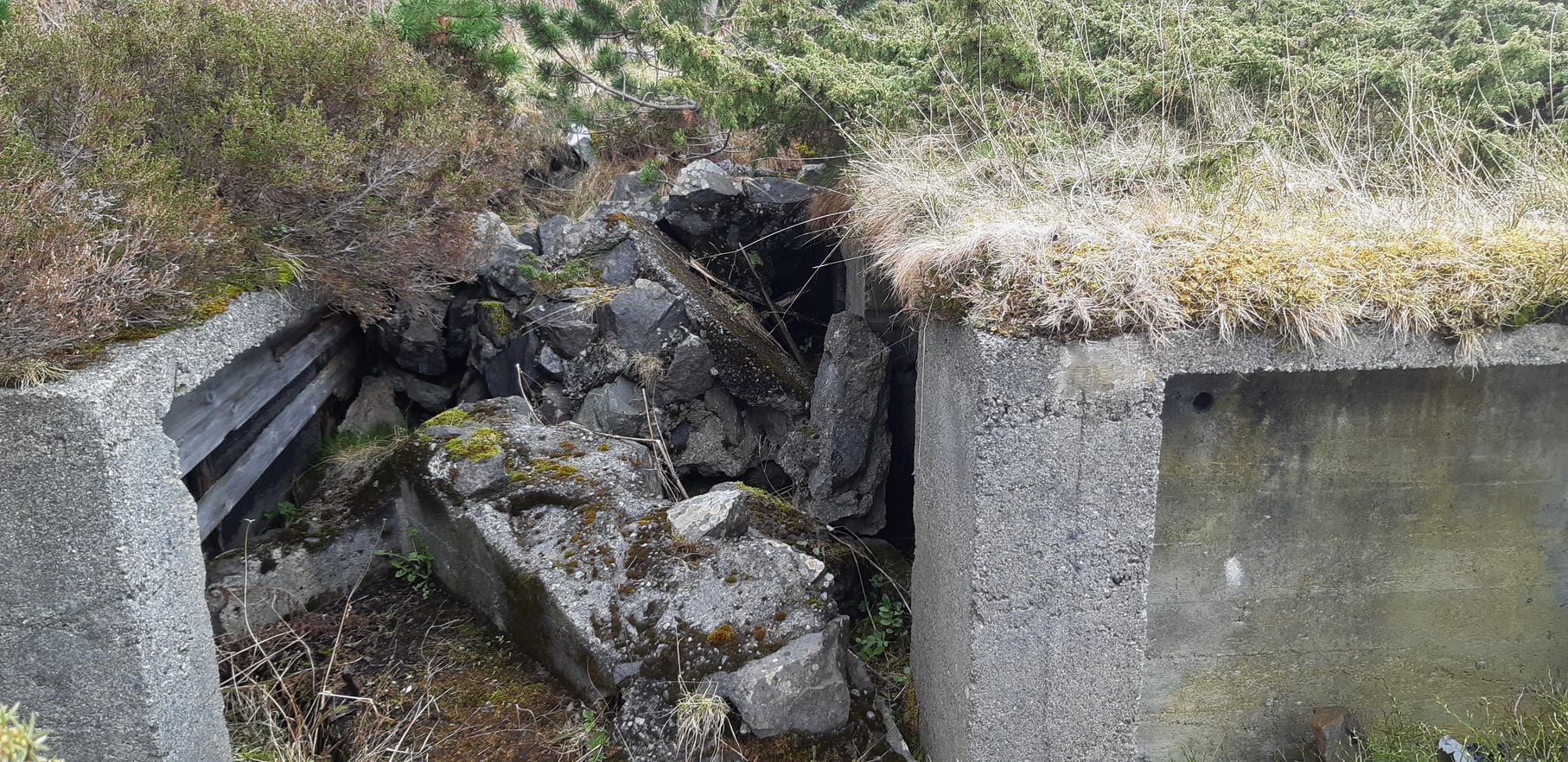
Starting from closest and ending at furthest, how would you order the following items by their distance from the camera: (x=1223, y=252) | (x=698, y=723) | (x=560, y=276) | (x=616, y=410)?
(x=1223, y=252), (x=698, y=723), (x=616, y=410), (x=560, y=276)

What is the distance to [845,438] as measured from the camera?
5.31 meters

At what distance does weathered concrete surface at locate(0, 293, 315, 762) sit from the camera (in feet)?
8.13

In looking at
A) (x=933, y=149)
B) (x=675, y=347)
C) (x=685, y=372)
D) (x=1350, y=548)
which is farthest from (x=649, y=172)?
(x=1350, y=548)

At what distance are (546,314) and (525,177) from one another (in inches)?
134

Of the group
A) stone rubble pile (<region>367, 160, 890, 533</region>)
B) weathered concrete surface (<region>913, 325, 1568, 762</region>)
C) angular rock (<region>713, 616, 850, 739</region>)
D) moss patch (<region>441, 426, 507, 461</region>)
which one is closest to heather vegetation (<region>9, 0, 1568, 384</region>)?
weathered concrete surface (<region>913, 325, 1568, 762</region>)

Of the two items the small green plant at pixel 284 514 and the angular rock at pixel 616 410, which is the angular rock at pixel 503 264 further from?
the small green plant at pixel 284 514

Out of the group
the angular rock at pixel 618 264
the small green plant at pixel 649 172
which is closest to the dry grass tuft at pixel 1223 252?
the angular rock at pixel 618 264

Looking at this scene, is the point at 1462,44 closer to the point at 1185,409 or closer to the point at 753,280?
the point at 1185,409

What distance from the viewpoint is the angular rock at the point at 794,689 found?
137 inches

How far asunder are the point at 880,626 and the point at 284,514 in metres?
3.50

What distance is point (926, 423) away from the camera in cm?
366

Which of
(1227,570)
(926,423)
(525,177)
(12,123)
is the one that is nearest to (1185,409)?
(1227,570)

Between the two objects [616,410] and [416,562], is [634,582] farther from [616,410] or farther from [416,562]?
[616,410]

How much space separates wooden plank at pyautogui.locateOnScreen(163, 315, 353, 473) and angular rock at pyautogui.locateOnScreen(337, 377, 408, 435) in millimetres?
816
